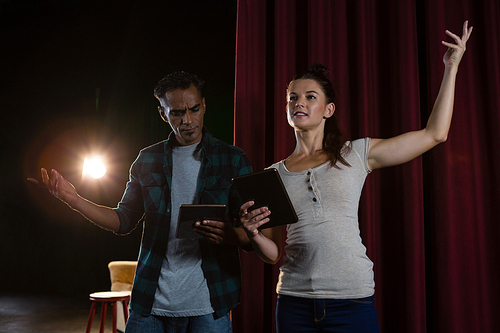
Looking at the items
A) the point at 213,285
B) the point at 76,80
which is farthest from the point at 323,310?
the point at 76,80

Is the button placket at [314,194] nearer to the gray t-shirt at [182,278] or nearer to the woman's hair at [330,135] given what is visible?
the woman's hair at [330,135]

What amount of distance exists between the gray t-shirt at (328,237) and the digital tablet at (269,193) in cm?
11

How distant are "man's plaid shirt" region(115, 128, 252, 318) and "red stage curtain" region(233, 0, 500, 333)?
61 centimetres

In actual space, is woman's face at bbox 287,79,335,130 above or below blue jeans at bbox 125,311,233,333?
above

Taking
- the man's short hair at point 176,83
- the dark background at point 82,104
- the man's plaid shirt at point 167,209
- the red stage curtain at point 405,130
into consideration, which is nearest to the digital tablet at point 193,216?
the man's plaid shirt at point 167,209

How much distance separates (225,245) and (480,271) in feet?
4.05

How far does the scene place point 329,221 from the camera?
121 centimetres

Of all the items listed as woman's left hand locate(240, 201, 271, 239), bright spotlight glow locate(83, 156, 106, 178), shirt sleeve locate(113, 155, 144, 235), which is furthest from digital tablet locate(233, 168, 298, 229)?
bright spotlight glow locate(83, 156, 106, 178)

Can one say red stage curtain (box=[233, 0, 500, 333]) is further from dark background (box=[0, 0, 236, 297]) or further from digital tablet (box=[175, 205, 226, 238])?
dark background (box=[0, 0, 236, 297])

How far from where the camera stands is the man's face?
1.53 metres

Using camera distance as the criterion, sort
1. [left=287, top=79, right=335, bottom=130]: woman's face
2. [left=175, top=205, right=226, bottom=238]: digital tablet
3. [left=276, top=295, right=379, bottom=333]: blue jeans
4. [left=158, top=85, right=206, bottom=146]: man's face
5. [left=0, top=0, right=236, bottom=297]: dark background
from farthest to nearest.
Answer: [left=0, top=0, right=236, bottom=297]: dark background, [left=158, top=85, right=206, bottom=146]: man's face, [left=287, top=79, right=335, bottom=130]: woman's face, [left=175, top=205, right=226, bottom=238]: digital tablet, [left=276, top=295, right=379, bottom=333]: blue jeans

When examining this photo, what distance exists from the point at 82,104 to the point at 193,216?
5999 millimetres

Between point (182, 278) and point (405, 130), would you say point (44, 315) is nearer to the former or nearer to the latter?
point (182, 278)

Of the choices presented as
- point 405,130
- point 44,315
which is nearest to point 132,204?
point 405,130
